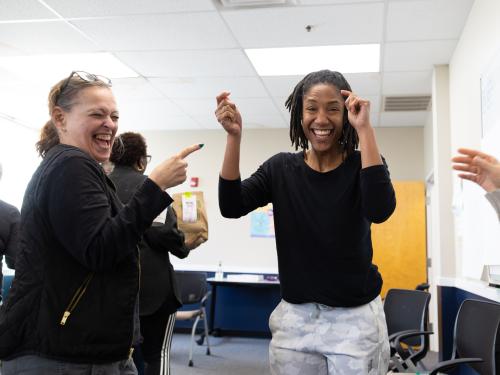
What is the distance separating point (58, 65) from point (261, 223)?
134 inches

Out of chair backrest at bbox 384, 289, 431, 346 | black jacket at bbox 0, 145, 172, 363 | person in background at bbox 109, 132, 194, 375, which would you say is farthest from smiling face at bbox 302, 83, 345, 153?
chair backrest at bbox 384, 289, 431, 346

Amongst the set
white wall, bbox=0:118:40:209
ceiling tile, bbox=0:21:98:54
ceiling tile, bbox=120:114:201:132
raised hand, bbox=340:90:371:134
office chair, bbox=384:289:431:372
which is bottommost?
office chair, bbox=384:289:431:372

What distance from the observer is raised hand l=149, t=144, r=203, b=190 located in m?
1.17

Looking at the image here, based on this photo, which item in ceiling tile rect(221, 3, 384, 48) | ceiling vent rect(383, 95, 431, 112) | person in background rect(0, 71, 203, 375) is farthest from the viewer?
ceiling vent rect(383, 95, 431, 112)

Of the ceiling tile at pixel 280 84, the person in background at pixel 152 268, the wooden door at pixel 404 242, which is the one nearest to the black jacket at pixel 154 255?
the person in background at pixel 152 268

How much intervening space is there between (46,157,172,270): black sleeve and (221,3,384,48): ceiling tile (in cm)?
286

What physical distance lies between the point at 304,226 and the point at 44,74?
4753 mm

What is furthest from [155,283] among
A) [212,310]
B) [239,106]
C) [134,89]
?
[212,310]

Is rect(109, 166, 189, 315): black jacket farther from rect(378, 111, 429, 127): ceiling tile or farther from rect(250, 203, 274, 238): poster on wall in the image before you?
rect(250, 203, 274, 238): poster on wall

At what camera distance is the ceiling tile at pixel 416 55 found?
4172 mm

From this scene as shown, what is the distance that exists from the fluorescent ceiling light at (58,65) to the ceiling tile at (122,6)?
857 millimetres

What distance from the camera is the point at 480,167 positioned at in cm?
136

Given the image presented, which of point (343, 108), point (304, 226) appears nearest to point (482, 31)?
point (343, 108)

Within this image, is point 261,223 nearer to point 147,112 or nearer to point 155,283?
point 147,112
